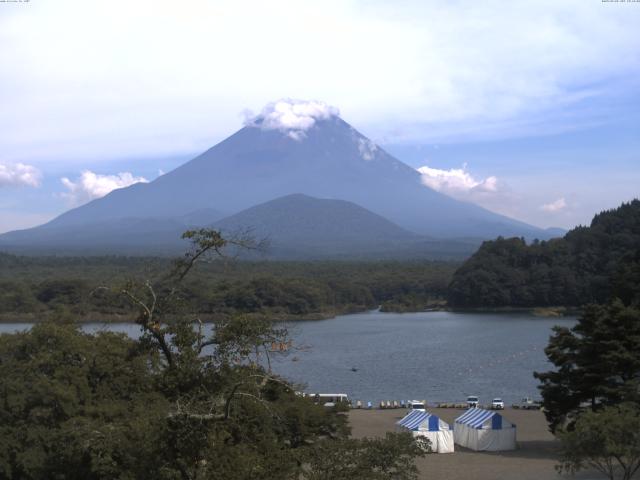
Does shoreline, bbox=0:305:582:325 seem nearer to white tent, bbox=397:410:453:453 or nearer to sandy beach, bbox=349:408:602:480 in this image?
sandy beach, bbox=349:408:602:480

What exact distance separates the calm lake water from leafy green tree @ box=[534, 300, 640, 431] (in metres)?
6.54

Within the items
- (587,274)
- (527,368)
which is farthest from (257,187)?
(527,368)

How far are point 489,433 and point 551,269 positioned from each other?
37326 mm

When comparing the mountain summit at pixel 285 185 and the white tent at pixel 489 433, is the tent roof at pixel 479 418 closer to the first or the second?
the white tent at pixel 489 433

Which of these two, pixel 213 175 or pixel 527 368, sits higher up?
pixel 213 175

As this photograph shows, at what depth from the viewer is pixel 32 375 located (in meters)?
10.1

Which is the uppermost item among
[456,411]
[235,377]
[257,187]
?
[257,187]

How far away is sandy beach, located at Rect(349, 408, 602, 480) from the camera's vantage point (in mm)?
11977

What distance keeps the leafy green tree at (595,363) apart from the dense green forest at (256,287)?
17853 millimetres

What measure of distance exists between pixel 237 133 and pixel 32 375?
171 meters

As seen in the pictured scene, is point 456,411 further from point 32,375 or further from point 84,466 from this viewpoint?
point 84,466

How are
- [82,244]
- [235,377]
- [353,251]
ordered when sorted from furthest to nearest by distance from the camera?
1. [82,244]
2. [353,251]
3. [235,377]

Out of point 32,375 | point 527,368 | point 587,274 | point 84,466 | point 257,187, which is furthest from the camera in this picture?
point 257,187

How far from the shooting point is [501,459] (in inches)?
524
